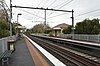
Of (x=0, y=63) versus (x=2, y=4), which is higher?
(x=2, y=4)

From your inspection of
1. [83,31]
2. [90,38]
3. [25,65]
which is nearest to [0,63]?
[25,65]

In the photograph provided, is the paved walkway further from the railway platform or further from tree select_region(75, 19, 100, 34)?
tree select_region(75, 19, 100, 34)

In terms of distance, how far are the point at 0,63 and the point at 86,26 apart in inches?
2302

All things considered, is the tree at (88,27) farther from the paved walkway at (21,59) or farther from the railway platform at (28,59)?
the railway platform at (28,59)

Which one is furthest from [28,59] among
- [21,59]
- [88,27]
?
[88,27]

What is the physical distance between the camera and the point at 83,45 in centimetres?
3067

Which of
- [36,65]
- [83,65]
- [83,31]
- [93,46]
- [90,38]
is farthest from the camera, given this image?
[83,31]

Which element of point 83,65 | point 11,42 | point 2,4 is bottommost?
point 83,65

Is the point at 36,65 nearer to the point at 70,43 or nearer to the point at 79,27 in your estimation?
the point at 70,43

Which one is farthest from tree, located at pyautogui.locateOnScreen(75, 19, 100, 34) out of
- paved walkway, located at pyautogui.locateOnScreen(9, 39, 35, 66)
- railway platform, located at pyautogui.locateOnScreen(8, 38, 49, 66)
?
railway platform, located at pyautogui.locateOnScreen(8, 38, 49, 66)

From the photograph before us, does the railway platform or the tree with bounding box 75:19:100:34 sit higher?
the tree with bounding box 75:19:100:34

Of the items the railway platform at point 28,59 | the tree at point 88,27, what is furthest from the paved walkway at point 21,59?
the tree at point 88,27

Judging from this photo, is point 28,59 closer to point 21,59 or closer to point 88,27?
point 21,59

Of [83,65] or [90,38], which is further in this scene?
[90,38]
